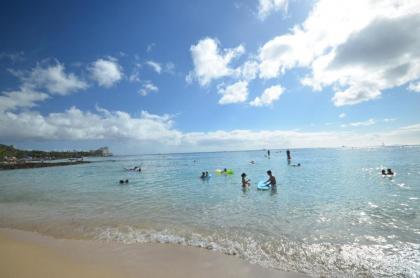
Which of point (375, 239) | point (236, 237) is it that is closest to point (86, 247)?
point (236, 237)

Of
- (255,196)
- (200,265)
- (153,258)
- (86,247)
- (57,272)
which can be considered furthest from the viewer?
(255,196)

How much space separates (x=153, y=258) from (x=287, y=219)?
19.5ft

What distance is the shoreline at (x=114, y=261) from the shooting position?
17.5 ft

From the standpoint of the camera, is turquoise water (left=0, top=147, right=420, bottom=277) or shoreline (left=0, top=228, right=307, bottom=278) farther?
turquoise water (left=0, top=147, right=420, bottom=277)

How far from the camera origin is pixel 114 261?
6.02m

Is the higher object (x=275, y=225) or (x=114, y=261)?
(x=114, y=261)

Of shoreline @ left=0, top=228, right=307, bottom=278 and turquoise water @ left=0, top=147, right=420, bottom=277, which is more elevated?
shoreline @ left=0, top=228, right=307, bottom=278

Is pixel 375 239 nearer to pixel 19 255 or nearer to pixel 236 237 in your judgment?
pixel 236 237

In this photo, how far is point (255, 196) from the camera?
15.0 m

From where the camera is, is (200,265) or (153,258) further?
(153,258)

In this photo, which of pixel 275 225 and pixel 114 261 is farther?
pixel 275 225

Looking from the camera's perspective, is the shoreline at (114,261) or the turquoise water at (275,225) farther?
the turquoise water at (275,225)

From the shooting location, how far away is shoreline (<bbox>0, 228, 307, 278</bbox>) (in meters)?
5.32

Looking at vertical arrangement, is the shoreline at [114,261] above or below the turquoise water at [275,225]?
above
